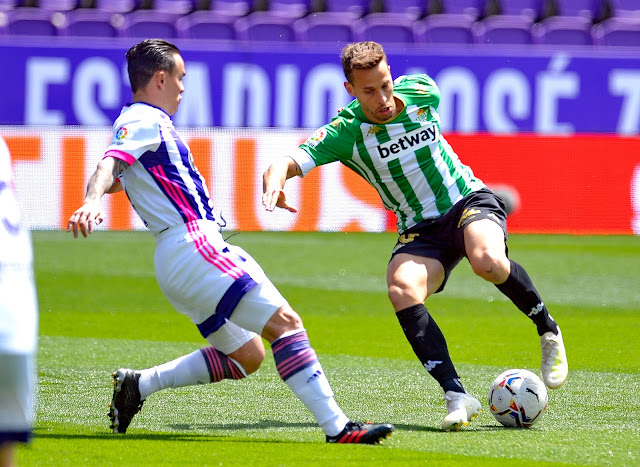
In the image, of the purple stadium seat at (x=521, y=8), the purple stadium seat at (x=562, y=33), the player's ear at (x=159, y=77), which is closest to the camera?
the player's ear at (x=159, y=77)

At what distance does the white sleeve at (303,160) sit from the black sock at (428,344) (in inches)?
33.8

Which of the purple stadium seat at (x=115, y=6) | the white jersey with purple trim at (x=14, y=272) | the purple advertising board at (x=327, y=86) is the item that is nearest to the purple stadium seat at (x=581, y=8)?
the purple advertising board at (x=327, y=86)

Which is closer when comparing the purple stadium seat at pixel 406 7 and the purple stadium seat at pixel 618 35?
the purple stadium seat at pixel 618 35

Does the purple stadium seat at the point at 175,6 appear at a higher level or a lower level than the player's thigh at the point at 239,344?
higher

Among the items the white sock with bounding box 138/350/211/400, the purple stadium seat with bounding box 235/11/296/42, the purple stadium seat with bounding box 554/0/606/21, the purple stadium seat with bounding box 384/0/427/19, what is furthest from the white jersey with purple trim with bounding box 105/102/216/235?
the purple stadium seat with bounding box 554/0/606/21

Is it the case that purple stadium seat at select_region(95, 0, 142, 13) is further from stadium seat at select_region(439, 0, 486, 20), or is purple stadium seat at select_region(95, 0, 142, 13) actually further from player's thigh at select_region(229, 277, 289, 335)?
player's thigh at select_region(229, 277, 289, 335)

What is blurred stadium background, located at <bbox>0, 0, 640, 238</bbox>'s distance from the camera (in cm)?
1419

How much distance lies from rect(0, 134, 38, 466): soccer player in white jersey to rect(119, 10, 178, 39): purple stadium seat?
13513mm

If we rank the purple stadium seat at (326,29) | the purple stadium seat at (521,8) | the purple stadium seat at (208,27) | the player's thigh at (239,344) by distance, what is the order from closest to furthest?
the player's thigh at (239,344) < the purple stadium seat at (208,27) < the purple stadium seat at (326,29) < the purple stadium seat at (521,8)

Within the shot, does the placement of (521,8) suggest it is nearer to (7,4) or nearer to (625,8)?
(625,8)

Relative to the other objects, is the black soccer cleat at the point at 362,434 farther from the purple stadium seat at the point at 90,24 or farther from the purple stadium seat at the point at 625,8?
the purple stadium seat at the point at 625,8

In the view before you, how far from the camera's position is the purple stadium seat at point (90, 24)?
15867 millimetres

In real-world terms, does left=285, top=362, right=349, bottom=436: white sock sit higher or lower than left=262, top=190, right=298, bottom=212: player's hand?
lower

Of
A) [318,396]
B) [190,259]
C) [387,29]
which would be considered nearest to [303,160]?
[190,259]
